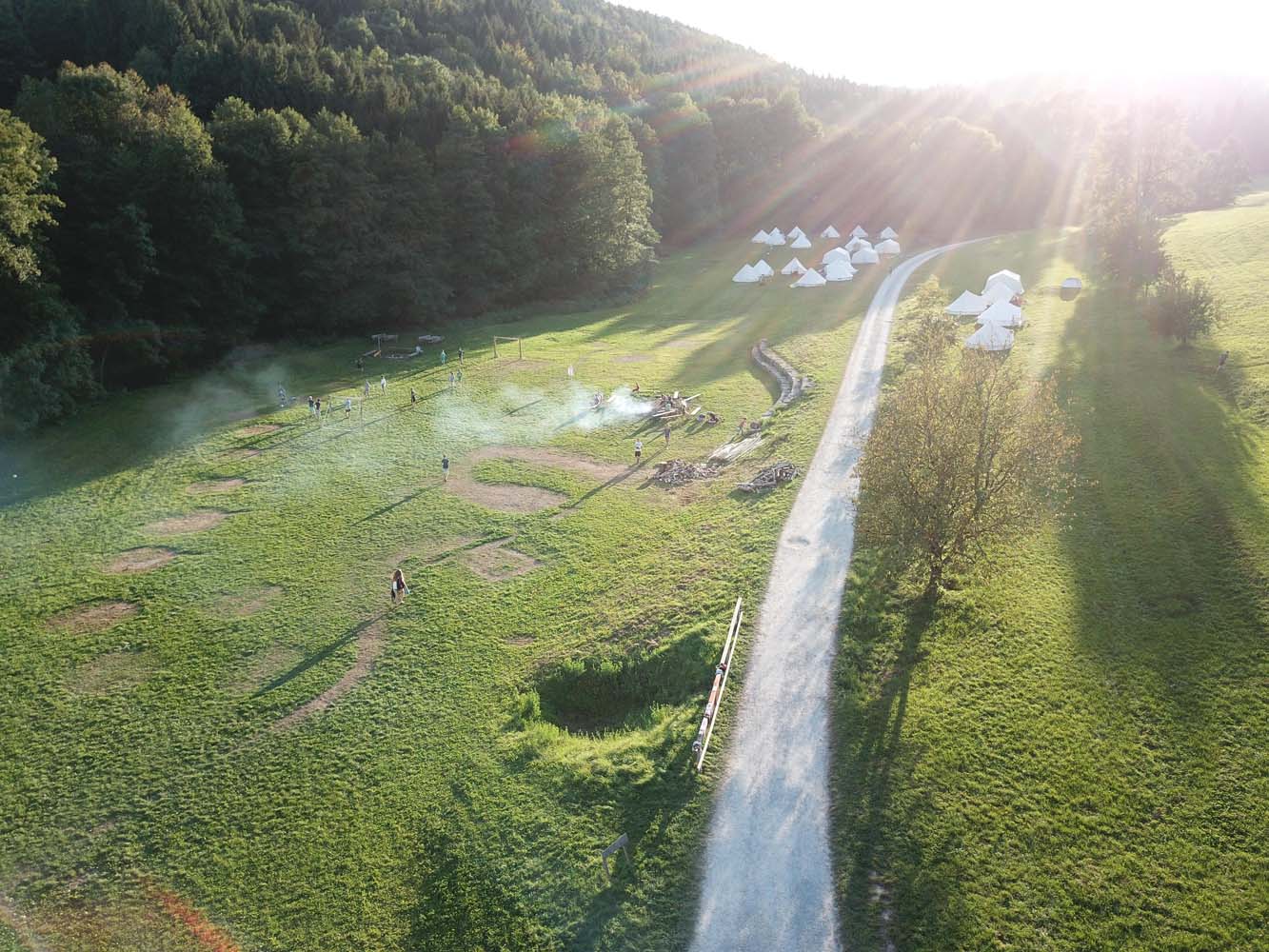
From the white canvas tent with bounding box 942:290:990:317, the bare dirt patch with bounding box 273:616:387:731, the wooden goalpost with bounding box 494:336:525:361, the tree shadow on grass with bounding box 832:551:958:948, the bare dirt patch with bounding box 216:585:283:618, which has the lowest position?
the tree shadow on grass with bounding box 832:551:958:948

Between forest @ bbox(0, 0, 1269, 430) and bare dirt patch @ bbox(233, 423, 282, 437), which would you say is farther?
forest @ bbox(0, 0, 1269, 430)

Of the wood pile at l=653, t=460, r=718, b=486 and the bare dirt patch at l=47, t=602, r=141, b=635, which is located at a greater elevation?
the bare dirt patch at l=47, t=602, r=141, b=635

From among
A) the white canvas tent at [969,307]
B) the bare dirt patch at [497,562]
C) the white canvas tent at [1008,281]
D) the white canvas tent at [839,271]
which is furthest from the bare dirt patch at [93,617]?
the white canvas tent at [839,271]

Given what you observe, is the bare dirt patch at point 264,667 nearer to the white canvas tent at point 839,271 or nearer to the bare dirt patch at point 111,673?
the bare dirt patch at point 111,673

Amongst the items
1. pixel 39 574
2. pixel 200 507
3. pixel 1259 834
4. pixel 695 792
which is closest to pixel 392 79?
pixel 200 507

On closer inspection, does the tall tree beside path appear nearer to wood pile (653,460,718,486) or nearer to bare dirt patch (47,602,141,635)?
wood pile (653,460,718,486)

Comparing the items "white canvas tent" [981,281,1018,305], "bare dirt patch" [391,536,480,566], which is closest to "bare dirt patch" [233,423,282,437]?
"bare dirt patch" [391,536,480,566]

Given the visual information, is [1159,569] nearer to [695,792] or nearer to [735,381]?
[695,792]
